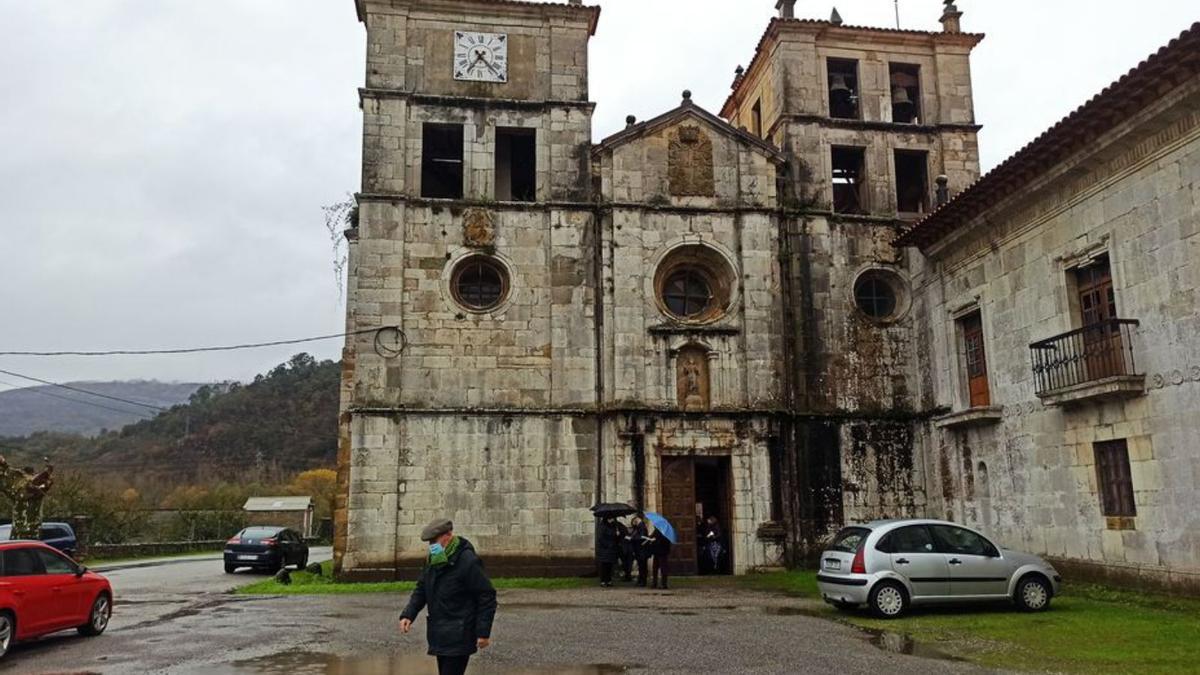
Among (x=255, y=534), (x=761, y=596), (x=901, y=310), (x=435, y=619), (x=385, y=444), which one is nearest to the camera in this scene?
(x=435, y=619)

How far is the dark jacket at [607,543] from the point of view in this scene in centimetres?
1805

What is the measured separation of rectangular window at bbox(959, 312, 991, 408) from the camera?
19031mm

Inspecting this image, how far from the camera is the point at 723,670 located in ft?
29.5

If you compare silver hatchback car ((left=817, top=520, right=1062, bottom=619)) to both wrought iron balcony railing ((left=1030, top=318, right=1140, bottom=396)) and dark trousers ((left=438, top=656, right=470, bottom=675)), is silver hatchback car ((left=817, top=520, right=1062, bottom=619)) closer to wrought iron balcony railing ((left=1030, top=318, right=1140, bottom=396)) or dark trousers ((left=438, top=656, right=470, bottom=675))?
wrought iron balcony railing ((left=1030, top=318, right=1140, bottom=396))

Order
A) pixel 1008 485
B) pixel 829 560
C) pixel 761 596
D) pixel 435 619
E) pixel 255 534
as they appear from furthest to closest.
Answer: pixel 255 534 → pixel 1008 485 → pixel 761 596 → pixel 829 560 → pixel 435 619

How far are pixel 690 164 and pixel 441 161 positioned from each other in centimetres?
617

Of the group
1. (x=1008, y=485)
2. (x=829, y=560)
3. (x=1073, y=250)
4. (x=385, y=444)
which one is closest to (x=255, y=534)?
(x=385, y=444)

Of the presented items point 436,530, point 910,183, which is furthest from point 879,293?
point 436,530

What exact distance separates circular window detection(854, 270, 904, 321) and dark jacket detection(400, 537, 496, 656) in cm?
1699

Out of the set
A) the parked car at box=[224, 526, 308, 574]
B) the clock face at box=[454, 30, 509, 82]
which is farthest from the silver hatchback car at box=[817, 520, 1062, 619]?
the parked car at box=[224, 526, 308, 574]

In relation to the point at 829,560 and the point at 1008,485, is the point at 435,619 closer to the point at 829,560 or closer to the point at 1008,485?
the point at 829,560

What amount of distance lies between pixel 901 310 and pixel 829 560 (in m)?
10.2

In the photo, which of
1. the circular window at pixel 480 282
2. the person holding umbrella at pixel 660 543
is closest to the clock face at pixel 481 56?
the circular window at pixel 480 282

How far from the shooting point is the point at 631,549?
18500mm
